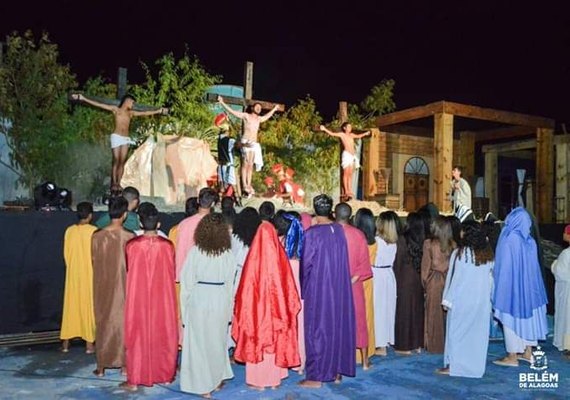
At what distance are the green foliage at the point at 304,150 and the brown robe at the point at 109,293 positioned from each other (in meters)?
10.1

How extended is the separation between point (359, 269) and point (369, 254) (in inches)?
26.2

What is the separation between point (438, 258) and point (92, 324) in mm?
4094

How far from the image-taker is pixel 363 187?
1703cm

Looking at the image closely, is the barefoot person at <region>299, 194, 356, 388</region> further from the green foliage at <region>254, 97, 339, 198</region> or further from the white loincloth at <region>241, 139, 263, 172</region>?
the green foliage at <region>254, 97, 339, 198</region>

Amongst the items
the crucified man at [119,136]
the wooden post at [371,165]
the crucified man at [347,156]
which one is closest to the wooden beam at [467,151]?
the wooden post at [371,165]

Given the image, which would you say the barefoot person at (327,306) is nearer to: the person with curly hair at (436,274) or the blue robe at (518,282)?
the person with curly hair at (436,274)

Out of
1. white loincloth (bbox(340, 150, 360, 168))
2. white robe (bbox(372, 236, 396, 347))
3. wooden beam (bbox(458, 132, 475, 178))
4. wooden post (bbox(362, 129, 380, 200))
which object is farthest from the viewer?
wooden beam (bbox(458, 132, 475, 178))

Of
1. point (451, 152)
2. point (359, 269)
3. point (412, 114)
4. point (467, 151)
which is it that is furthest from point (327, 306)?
point (467, 151)

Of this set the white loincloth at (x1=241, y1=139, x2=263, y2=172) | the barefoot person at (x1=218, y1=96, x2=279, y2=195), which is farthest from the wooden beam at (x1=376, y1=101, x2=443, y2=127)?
the white loincloth at (x1=241, y1=139, x2=263, y2=172)

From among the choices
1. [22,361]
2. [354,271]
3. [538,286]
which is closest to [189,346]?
[354,271]

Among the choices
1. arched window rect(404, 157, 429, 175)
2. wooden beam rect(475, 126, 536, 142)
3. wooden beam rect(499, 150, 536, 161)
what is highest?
wooden beam rect(475, 126, 536, 142)

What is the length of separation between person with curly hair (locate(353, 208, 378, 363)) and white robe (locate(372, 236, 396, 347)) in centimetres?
11

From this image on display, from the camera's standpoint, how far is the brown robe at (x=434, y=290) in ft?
21.9

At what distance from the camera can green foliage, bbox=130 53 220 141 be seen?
14.8m
